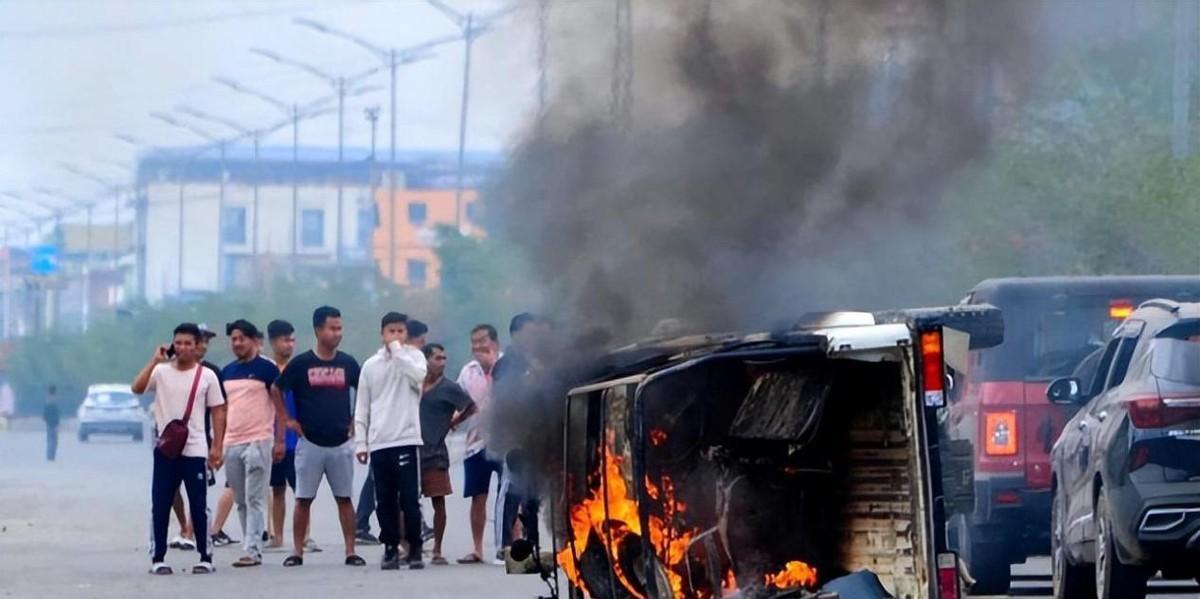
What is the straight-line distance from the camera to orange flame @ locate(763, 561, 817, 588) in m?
9.19

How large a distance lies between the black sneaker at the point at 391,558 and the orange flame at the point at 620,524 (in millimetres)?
6374

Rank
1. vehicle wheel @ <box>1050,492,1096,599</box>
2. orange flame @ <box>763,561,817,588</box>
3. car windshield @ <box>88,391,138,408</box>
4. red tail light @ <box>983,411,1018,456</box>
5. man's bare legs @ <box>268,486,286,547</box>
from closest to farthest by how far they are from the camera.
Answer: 1. orange flame @ <box>763,561,817,588</box>
2. vehicle wheel @ <box>1050,492,1096,599</box>
3. red tail light @ <box>983,411,1018,456</box>
4. man's bare legs @ <box>268,486,286,547</box>
5. car windshield @ <box>88,391,138,408</box>

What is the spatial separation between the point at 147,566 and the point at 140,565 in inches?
5.7

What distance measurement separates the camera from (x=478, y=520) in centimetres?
1739

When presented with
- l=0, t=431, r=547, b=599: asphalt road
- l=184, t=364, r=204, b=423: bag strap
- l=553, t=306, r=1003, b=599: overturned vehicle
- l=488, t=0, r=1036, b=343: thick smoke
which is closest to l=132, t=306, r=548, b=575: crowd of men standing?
l=184, t=364, r=204, b=423: bag strap

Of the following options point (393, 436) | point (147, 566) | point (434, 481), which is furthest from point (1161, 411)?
point (147, 566)

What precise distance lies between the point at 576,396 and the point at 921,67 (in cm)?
462

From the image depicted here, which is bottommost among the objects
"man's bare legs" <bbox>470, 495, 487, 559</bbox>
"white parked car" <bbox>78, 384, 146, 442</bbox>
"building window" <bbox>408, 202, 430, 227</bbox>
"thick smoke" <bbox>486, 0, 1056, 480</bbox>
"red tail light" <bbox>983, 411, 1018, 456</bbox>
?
"white parked car" <bbox>78, 384, 146, 442</bbox>

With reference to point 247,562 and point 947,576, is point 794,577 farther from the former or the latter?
point 247,562

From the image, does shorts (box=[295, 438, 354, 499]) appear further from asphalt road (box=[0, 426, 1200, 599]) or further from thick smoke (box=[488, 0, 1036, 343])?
thick smoke (box=[488, 0, 1036, 343])

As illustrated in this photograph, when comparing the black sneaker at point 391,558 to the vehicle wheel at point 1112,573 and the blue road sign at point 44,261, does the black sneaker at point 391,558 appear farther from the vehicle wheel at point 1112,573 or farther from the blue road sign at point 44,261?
the blue road sign at point 44,261

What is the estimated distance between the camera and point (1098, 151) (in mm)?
27969

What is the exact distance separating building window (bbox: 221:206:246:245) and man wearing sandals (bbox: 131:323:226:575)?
77.6 m

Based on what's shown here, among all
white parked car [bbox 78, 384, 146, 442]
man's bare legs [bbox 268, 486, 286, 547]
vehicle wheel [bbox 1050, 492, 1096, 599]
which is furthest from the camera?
white parked car [bbox 78, 384, 146, 442]
